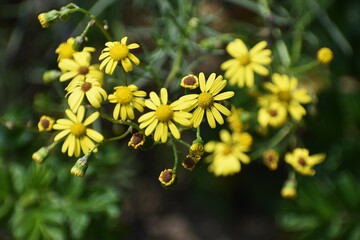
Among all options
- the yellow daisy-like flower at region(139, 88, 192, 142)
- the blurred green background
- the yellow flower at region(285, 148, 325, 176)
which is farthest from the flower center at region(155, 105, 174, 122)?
the yellow flower at region(285, 148, 325, 176)

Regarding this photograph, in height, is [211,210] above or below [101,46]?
below

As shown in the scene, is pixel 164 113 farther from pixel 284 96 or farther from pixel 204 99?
pixel 284 96

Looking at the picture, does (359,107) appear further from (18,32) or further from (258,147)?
(18,32)

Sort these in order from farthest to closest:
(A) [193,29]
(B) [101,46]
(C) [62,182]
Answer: (B) [101,46]
(C) [62,182]
(A) [193,29]

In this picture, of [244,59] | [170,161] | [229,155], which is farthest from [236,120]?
[170,161]

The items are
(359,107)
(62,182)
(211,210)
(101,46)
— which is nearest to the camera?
(62,182)

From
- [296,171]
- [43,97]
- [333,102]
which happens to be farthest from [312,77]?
[43,97]
